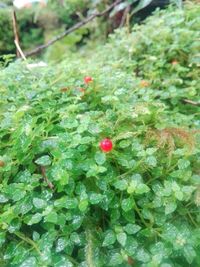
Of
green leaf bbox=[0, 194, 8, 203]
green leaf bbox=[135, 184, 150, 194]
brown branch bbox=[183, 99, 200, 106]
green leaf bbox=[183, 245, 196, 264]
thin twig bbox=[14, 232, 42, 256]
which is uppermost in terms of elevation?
green leaf bbox=[0, 194, 8, 203]

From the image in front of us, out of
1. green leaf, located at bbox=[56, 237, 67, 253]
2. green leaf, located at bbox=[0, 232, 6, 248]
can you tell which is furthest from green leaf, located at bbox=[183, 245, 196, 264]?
green leaf, located at bbox=[0, 232, 6, 248]

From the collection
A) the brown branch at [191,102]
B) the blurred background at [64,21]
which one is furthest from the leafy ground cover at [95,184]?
the blurred background at [64,21]

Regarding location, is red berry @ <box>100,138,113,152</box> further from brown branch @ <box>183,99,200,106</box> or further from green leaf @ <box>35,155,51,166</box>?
brown branch @ <box>183,99,200,106</box>

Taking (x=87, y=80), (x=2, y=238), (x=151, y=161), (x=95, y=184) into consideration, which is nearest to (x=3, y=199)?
(x=2, y=238)

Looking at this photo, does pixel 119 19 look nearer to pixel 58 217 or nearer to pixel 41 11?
pixel 41 11

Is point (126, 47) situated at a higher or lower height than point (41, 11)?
higher

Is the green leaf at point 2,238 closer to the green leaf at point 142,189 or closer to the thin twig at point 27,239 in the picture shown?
the thin twig at point 27,239

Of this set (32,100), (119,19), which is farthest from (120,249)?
(119,19)

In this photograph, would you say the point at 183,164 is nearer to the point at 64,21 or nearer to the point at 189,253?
the point at 189,253
